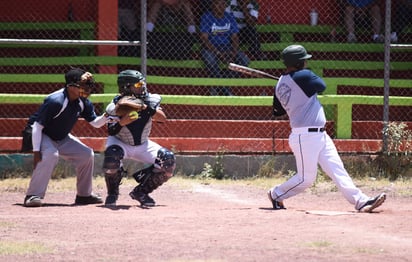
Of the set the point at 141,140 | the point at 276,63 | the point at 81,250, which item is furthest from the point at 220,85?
the point at 81,250

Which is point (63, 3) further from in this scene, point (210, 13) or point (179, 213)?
point (179, 213)

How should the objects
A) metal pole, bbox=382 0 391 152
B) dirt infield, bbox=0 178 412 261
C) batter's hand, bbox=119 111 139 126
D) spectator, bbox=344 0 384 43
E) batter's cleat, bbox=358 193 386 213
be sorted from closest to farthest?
dirt infield, bbox=0 178 412 261, batter's cleat, bbox=358 193 386 213, batter's hand, bbox=119 111 139 126, metal pole, bbox=382 0 391 152, spectator, bbox=344 0 384 43

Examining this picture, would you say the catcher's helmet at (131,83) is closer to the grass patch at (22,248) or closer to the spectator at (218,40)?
the grass patch at (22,248)

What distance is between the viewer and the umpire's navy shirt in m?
9.61

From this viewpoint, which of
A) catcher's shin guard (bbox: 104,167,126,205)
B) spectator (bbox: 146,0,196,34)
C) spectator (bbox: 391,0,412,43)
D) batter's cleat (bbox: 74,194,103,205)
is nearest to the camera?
catcher's shin guard (bbox: 104,167,126,205)

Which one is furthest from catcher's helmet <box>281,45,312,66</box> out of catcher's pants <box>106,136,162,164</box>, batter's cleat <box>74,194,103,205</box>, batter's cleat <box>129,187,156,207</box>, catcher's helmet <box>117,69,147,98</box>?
batter's cleat <box>74,194,103,205</box>

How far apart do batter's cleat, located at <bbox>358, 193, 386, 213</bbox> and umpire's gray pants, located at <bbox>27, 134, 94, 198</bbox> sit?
9.90ft

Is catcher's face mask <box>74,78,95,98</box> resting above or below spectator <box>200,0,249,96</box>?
below

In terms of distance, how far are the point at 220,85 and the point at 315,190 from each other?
2.35 m

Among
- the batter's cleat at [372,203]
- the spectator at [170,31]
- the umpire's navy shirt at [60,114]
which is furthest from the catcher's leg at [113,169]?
the spectator at [170,31]

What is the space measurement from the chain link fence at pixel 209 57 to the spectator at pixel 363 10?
2 cm

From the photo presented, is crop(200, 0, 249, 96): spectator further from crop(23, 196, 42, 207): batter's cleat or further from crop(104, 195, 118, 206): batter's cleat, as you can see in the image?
crop(23, 196, 42, 207): batter's cleat

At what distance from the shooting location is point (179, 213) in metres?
9.01

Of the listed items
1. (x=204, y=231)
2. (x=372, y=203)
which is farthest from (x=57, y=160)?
(x=372, y=203)
